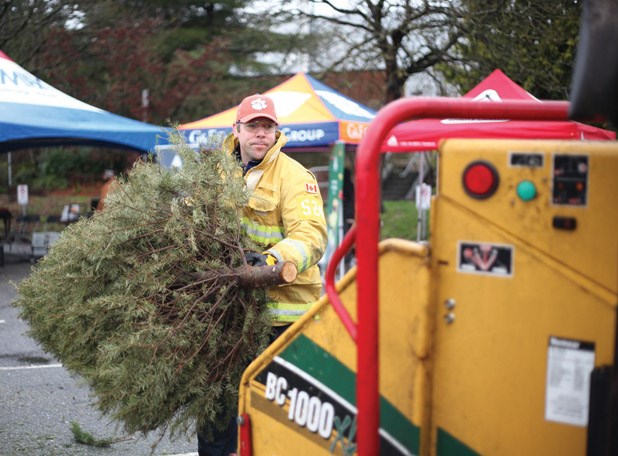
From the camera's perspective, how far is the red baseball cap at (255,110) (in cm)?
393

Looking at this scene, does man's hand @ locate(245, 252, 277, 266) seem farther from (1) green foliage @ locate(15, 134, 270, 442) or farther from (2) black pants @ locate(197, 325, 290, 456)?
(2) black pants @ locate(197, 325, 290, 456)

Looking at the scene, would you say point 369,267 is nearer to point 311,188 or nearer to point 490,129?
point 311,188

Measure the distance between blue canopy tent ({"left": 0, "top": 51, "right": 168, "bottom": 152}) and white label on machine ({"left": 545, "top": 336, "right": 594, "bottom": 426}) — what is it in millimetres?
10880

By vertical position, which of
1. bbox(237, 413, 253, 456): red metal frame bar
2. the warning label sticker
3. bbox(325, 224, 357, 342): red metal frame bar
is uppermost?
the warning label sticker

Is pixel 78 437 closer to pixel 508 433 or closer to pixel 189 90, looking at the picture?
pixel 508 433

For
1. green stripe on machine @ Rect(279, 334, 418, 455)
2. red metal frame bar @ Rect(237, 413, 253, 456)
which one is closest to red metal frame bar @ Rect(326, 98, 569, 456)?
green stripe on machine @ Rect(279, 334, 418, 455)

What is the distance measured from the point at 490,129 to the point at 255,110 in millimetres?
4123

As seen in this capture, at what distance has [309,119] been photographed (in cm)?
1139

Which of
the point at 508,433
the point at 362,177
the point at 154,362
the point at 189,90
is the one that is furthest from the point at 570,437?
the point at 189,90

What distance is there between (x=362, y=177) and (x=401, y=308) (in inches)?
15.4

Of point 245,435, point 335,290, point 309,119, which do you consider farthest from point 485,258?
point 309,119

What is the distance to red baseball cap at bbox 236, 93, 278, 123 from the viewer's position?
12.9ft

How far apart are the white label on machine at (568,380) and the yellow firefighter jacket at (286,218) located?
1.78 meters

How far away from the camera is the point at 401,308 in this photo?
2.12 meters
